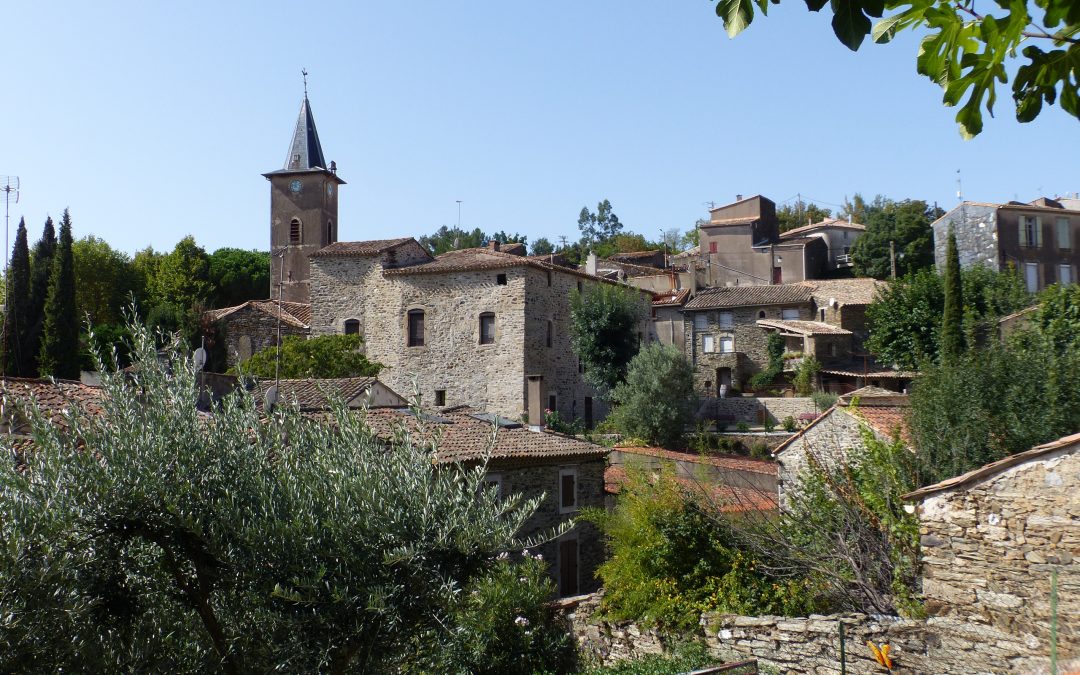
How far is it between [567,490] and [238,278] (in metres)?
41.1

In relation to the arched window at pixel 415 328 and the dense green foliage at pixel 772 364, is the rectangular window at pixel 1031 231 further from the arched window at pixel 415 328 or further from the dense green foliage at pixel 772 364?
the arched window at pixel 415 328

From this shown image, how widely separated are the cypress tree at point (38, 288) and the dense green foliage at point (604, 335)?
65.6ft

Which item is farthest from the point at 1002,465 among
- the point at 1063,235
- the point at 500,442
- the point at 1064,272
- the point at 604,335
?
the point at 1063,235

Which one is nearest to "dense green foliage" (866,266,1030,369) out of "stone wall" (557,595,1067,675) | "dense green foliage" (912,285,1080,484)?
"dense green foliage" (912,285,1080,484)

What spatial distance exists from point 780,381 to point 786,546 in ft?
92.2

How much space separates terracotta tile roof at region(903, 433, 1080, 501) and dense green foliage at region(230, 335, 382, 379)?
23517mm

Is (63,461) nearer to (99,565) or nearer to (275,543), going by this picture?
(99,565)

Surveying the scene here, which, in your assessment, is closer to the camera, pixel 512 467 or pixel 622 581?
pixel 622 581

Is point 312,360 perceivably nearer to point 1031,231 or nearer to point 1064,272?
point 1031,231

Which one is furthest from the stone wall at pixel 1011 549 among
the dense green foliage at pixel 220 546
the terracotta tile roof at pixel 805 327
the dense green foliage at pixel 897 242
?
the dense green foliage at pixel 897 242

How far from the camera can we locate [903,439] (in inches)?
526

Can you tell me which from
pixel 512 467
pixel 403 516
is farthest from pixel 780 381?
pixel 403 516

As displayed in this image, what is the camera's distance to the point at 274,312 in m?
39.6

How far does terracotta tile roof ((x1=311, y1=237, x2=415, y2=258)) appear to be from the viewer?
124 feet
